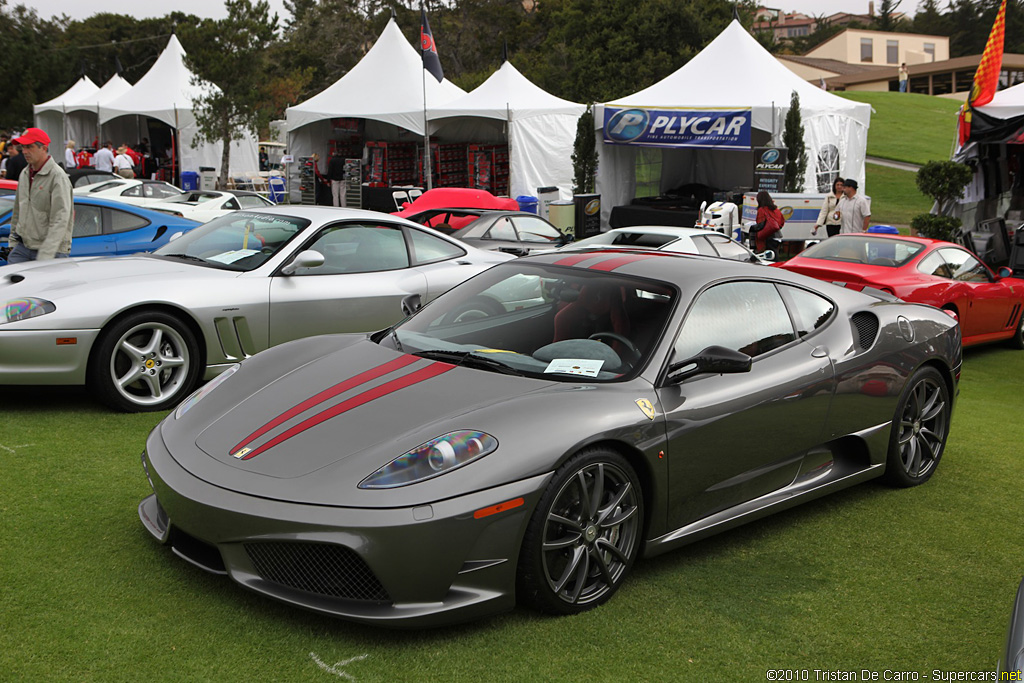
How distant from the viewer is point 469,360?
158 inches

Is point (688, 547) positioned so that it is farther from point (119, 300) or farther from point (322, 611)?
point (119, 300)

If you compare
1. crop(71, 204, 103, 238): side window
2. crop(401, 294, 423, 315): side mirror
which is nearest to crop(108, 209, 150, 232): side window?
crop(71, 204, 103, 238): side window

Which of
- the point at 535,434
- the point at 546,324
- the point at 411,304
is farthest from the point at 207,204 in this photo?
the point at 535,434

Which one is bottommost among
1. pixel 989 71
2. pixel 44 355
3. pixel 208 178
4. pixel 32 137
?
pixel 44 355

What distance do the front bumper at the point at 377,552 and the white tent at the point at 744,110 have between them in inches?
720

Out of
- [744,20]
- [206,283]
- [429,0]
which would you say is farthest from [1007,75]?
[206,283]

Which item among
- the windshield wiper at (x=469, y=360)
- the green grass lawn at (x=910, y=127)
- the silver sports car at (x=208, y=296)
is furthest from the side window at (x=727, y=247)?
the green grass lawn at (x=910, y=127)

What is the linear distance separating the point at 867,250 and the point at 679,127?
1159 centimetres

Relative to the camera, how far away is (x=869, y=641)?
3418mm

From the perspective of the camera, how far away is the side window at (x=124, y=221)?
9.65 m

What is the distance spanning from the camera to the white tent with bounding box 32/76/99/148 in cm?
3519

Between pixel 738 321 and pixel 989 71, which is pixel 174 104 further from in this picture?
pixel 738 321

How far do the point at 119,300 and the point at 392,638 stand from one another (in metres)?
3.40

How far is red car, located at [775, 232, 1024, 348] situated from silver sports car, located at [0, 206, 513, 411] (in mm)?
3948
